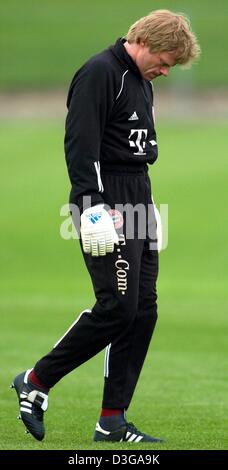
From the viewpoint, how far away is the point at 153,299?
7.01 metres

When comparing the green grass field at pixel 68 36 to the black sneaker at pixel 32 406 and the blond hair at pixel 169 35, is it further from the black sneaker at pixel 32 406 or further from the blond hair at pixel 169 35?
the black sneaker at pixel 32 406

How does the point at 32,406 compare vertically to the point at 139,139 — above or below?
below

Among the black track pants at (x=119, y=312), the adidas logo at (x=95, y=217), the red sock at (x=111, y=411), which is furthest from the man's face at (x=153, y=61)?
the red sock at (x=111, y=411)

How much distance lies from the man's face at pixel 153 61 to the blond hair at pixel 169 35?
1.2 inches

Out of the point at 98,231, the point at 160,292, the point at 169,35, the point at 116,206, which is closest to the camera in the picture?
the point at 98,231

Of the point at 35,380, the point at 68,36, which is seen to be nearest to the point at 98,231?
the point at 35,380

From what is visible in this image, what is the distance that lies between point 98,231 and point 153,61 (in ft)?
3.26

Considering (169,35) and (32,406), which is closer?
A: (169,35)

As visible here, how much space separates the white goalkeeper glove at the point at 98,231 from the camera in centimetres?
655

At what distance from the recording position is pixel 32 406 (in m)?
6.89

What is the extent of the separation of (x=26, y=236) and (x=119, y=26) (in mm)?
20869

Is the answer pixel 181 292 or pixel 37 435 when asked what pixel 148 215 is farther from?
pixel 181 292

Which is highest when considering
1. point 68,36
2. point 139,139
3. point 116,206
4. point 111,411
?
point 68,36

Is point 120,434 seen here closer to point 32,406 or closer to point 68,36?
point 32,406
